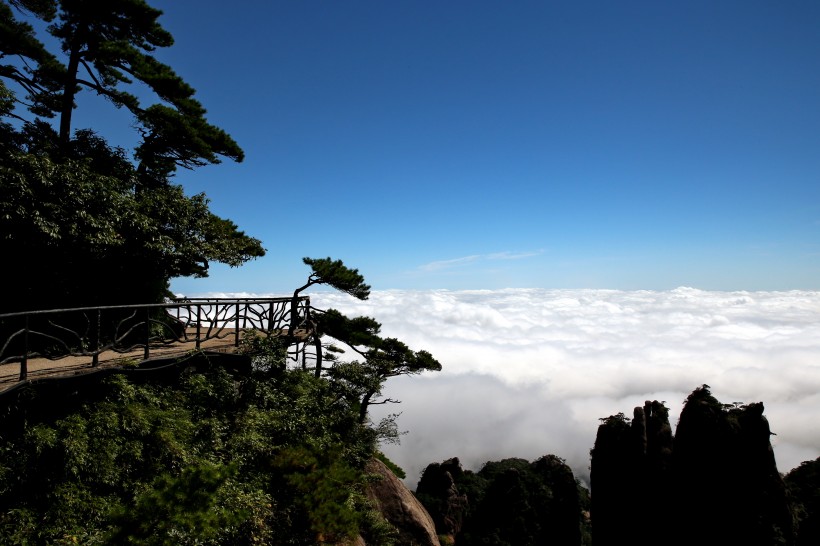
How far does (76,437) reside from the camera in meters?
7.61

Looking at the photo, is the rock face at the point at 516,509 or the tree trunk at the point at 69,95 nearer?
the tree trunk at the point at 69,95

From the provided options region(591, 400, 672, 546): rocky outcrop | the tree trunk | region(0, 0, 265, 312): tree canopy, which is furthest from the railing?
region(591, 400, 672, 546): rocky outcrop

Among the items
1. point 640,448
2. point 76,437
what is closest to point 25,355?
point 76,437

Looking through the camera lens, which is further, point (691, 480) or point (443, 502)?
point (443, 502)

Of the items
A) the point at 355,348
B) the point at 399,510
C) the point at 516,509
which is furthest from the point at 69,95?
the point at 516,509

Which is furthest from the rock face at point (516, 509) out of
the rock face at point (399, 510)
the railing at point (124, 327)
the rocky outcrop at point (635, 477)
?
the railing at point (124, 327)

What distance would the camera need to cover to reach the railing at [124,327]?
30.6 ft

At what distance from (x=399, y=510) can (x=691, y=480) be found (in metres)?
29.3

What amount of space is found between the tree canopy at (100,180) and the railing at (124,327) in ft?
2.19

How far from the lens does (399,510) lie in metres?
14.4

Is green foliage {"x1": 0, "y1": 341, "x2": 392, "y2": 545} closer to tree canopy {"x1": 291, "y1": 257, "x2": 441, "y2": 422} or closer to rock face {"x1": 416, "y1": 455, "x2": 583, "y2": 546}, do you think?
tree canopy {"x1": 291, "y1": 257, "x2": 441, "y2": 422}

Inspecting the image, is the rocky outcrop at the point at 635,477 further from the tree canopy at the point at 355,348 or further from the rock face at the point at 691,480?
the tree canopy at the point at 355,348

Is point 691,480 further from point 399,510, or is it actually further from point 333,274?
point 333,274

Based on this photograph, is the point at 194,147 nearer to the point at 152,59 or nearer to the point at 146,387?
the point at 152,59
